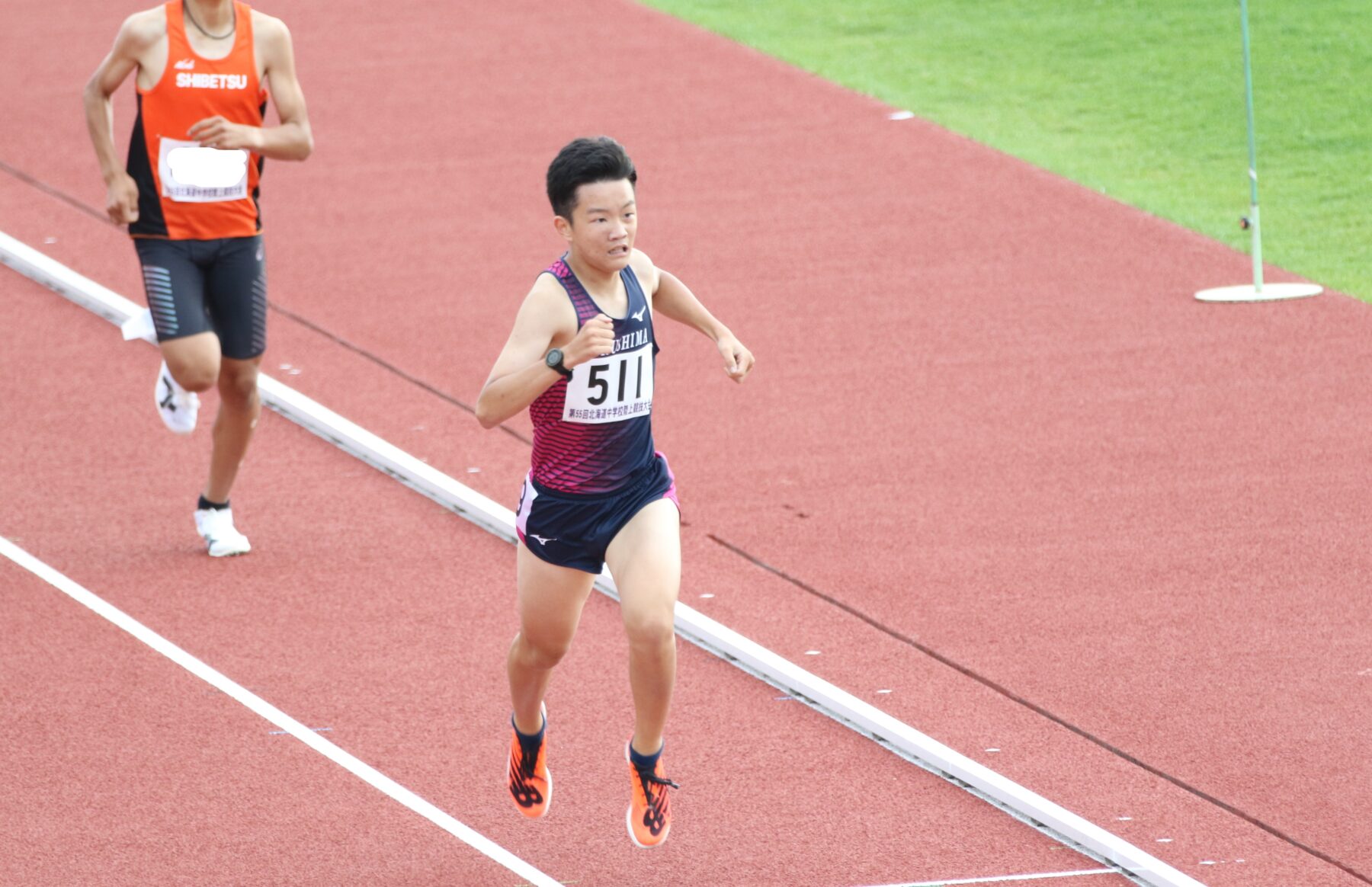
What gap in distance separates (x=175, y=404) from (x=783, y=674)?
2991 millimetres

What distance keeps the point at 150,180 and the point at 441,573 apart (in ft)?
6.43

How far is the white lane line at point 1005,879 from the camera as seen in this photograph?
5.62 m

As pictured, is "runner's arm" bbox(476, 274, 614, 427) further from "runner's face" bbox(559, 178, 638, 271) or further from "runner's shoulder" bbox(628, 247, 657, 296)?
"runner's shoulder" bbox(628, 247, 657, 296)

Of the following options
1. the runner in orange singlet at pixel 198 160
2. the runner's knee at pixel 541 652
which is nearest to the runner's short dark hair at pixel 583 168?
the runner's knee at pixel 541 652

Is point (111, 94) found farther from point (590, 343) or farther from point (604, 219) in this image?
point (590, 343)

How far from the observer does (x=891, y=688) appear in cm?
704

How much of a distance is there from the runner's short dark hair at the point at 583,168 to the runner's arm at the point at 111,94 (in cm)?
294

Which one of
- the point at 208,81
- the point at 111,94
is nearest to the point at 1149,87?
the point at 208,81

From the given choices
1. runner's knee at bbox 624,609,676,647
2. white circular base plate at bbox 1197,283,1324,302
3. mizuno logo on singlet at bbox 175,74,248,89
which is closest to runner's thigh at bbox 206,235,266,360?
mizuno logo on singlet at bbox 175,74,248,89

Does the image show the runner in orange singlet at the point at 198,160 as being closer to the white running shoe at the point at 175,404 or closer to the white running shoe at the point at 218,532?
the white running shoe at the point at 175,404

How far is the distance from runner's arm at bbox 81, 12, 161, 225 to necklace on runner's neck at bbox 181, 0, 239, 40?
135 millimetres

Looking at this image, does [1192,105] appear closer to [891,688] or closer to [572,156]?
[891,688]

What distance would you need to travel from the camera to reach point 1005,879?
5652 mm

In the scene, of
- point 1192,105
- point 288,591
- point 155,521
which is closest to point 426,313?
point 155,521
